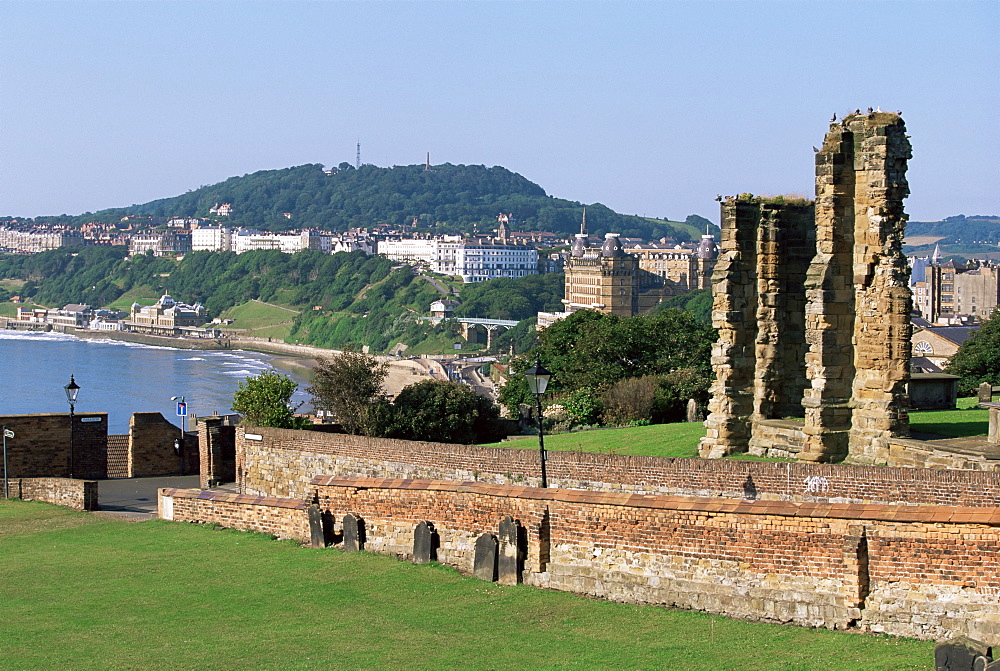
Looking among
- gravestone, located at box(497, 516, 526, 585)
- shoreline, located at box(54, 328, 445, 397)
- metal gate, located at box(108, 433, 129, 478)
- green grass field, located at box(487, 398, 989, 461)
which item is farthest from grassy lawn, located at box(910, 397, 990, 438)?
shoreline, located at box(54, 328, 445, 397)

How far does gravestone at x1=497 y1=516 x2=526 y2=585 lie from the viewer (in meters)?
14.0

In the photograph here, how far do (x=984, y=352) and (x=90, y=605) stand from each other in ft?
101

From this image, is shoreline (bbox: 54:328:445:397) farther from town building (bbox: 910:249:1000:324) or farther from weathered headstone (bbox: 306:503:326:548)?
weathered headstone (bbox: 306:503:326:548)

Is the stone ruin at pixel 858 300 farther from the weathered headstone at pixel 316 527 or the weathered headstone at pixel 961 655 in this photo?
the weathered headstone at pixel 961 655

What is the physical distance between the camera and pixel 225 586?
14492 millimetres

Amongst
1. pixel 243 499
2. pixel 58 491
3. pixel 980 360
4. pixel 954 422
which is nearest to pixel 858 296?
pixel 954 422

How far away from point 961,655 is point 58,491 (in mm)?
17592

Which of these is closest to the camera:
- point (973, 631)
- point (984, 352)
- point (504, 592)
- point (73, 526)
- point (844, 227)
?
point (973, 631)

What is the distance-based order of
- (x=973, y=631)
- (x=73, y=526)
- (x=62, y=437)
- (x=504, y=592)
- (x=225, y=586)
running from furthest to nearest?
(x=62, y=437) → (x=73, y=526) → (x=225, y=586) → (x=504, y=592) → (x=973, y=631)

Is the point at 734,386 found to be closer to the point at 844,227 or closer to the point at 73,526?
the point at 844,227

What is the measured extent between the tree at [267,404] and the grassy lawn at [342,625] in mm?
12732

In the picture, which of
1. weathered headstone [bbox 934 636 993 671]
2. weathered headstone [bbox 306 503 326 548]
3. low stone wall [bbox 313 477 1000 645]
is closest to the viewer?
weathered headstone [bbox 934 636 993 671]

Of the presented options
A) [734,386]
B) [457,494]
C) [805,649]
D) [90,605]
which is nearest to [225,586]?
[90,605]

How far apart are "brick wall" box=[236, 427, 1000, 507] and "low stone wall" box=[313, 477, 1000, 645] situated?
2.36m
